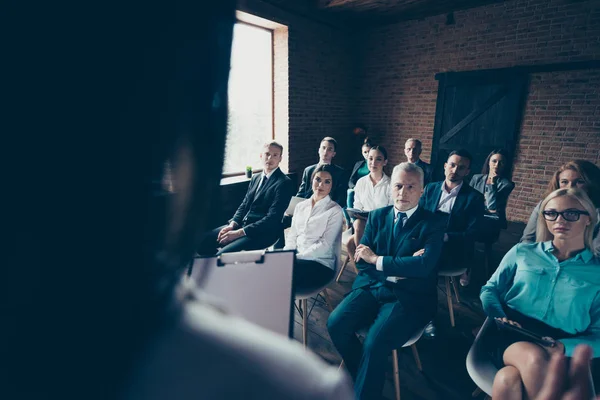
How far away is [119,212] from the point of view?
0.29 meters

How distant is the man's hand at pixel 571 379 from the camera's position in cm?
110

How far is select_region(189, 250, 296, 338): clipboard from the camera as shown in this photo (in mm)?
1460

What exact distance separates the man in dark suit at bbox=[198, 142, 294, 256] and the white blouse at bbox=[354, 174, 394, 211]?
89 centimetres

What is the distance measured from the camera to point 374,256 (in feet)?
6.53

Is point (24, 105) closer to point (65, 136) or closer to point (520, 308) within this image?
point (65, 136)

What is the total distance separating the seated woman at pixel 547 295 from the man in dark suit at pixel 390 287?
Answer: 388 mm

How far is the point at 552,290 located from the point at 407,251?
0.74 meters

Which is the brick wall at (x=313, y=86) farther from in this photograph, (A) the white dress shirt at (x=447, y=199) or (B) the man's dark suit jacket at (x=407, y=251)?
(B) the man's dark suit jacket at (x=407, y=251)

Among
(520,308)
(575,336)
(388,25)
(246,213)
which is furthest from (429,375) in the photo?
(388,25)

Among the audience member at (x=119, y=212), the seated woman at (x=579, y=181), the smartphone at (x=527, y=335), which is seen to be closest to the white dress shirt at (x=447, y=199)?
the seated woman at (x=579, y=181)

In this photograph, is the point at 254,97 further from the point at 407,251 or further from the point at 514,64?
the point at 514,64

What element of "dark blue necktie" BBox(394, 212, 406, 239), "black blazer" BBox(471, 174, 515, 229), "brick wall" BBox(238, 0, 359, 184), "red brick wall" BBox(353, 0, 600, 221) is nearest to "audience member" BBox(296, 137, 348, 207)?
"brick wall" BBox(238, 0, 359, 184)

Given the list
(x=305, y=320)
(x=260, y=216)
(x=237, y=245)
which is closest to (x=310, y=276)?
(x=305, y=320)

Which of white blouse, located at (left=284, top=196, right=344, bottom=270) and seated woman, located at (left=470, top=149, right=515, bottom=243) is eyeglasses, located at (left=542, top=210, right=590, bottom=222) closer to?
white blouse, located at (left=284, top=196, right=344, bottom=270)
